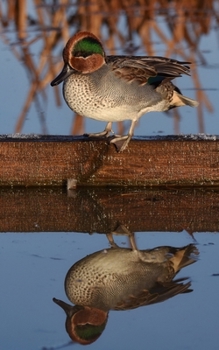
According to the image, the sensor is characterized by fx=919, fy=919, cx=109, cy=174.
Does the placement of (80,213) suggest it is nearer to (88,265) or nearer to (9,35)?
(88,265)

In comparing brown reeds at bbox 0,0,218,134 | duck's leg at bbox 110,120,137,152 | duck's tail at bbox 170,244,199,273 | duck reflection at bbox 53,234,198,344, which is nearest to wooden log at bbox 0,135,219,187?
duck's leg at bbox 110,120,137,152

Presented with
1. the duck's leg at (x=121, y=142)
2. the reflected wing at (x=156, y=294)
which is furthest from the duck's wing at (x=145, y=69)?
the reflected wing at (x=156, y=294)

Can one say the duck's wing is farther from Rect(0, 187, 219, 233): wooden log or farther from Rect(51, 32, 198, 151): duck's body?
Rect(0, 187, 219, 233): wooden log

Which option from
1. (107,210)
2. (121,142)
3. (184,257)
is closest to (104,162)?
(121,142)

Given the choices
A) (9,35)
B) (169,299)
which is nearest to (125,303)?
(169,299)

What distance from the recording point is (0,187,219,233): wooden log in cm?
446

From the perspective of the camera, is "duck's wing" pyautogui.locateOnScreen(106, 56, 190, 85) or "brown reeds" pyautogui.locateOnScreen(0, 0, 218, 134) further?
"brown reeds" pyautogui.locateOnScreen(0, 0, 218, 134)

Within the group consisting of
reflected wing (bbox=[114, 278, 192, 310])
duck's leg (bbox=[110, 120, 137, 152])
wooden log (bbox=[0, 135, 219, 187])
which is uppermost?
duck's leg (bbox=[110, 120, 137, 152])

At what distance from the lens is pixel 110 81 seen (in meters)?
4.98

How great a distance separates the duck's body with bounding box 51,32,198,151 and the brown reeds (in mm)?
1969

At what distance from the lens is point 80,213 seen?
467 centimetres

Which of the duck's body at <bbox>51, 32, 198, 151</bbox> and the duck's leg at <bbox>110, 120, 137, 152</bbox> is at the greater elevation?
the duck's body at <bbox>51, 32, 198, 151</bbox>

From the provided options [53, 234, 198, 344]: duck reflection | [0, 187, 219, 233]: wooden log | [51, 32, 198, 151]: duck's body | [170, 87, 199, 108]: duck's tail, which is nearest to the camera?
[53, 234, 198, 344]: duck reflection

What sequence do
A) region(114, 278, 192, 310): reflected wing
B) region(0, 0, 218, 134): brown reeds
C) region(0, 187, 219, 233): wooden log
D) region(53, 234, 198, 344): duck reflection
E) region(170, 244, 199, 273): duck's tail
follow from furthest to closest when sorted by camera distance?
region(0, 0, 218, 134): brown reeds < region(0, 187, 219, 233): wooden log < region(170, 244, 199, 273): duck's tail < region(114, 278, 192, 310): reflected wing < region(53, 234, 198, 344): duck reflection
